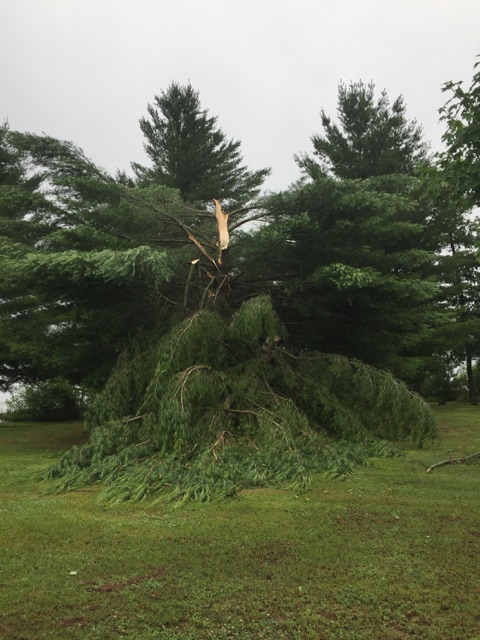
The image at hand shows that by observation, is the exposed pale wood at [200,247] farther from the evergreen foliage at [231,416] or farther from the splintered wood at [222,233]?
the evergreen foliage at [231,416]

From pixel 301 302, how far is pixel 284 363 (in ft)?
5.95

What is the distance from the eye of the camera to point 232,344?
7.71 meters

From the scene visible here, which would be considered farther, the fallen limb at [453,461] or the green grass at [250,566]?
the fallen limb at [453,461]

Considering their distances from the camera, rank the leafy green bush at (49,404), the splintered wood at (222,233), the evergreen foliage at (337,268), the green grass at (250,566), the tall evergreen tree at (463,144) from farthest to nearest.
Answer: the leafy green bush at (49,404) → the splintered wood at (222,233) → the evergreen foliage at (337,268) → the tall evergreen tree at (463,144) → the green grass at (250,566)

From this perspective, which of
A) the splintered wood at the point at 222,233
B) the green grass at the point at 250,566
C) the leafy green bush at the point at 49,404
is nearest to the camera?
the green grass at the point at 250,566

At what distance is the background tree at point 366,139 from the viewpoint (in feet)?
58.5

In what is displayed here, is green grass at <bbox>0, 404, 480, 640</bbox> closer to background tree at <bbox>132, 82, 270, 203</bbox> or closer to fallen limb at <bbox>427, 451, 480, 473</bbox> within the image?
fallen limb at <bbox>427, 451, 480, 473</bbox>

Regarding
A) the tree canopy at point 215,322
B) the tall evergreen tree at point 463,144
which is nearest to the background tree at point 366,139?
the tree canopy at point 215,322

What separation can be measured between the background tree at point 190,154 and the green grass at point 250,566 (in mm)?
13342

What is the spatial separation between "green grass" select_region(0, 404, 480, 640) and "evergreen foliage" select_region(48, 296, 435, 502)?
50cm

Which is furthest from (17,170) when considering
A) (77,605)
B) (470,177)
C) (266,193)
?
(77,605)

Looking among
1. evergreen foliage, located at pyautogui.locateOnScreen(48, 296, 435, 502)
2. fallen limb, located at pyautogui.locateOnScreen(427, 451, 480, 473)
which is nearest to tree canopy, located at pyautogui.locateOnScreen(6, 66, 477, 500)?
evergreen foliage, located at pyautogui.locateOnScreen(48, 296, 435, 502)

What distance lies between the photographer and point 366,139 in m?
18.1

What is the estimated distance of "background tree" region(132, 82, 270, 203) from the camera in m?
17.2
